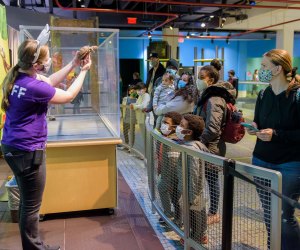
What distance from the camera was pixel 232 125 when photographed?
9.64 ft

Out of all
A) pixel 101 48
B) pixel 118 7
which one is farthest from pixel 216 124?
pixel 118 7

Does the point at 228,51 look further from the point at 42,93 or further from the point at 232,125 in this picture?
the point at 42,93

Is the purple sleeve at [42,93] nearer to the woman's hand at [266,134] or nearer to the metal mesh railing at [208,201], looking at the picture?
the metal mesh railing at [208,201]

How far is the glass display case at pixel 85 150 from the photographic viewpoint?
10.7ft

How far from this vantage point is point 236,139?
297 cm

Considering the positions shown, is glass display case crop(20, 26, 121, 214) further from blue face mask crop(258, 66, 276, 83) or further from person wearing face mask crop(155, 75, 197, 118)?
blue face mask crop(258, 66, 276, 83)

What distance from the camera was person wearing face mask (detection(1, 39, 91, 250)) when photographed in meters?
2.18

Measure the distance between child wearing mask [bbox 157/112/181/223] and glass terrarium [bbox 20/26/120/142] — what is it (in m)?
0.62

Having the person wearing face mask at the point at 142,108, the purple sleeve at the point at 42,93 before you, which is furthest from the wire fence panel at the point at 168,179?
the person wearing face mask at the point at 142,108

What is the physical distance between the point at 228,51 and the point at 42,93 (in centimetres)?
1675

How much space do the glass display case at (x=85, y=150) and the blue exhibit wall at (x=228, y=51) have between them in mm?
12566

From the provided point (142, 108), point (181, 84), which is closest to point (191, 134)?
point (181, 84)

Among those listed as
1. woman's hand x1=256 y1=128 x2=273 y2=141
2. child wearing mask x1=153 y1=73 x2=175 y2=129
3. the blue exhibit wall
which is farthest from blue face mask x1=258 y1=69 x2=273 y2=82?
the blue exhibit wall

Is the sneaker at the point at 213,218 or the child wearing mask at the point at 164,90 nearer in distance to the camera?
the sneaker at the point at 213,218
